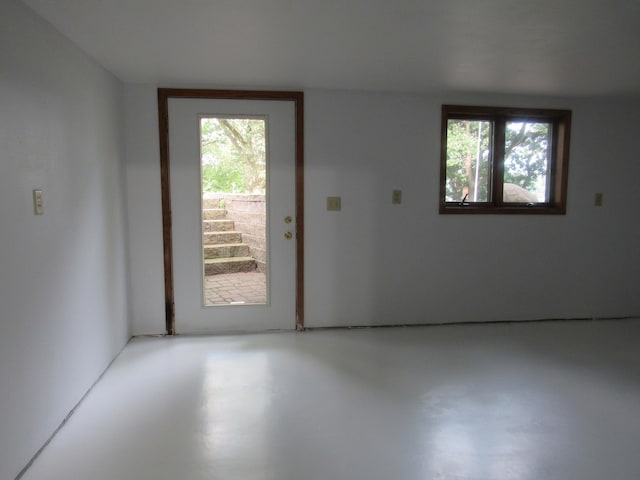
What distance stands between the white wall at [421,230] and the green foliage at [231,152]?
425mm

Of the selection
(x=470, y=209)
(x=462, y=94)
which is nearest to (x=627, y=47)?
(x=462, y=94)

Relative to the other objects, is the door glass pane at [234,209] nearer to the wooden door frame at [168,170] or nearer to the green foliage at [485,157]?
the wooden door frame at [168,170]

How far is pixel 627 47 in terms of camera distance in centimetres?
245

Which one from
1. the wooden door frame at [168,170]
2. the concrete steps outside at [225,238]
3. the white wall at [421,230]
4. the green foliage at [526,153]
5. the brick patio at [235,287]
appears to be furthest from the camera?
the concrete steps outside at [225,238]

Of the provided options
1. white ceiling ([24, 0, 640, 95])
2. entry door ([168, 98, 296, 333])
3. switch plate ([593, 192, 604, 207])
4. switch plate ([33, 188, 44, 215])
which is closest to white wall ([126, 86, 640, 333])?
switch plate ([593, 192, 604, 207])

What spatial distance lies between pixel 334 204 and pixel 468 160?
52.1 inches

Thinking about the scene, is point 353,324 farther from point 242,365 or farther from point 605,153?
point 605,153

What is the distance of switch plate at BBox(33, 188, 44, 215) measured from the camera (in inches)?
74.2

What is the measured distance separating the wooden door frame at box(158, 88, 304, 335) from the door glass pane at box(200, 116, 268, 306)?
201 millimetres

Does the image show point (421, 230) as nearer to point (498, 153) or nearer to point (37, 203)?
point (498, 153)

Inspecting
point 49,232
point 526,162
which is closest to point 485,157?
point 526,162

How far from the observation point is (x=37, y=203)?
1903mm

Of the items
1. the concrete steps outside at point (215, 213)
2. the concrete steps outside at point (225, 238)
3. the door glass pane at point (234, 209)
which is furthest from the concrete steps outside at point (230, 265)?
the concrete steps outside at point (215, 213)

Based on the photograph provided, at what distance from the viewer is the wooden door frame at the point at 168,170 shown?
330 cm
